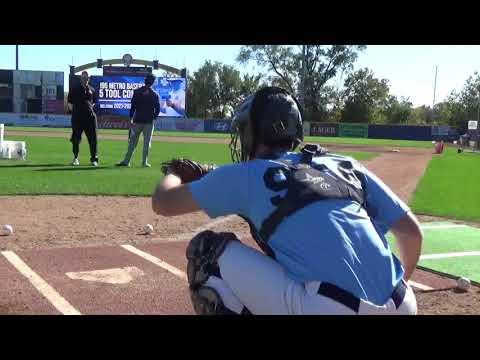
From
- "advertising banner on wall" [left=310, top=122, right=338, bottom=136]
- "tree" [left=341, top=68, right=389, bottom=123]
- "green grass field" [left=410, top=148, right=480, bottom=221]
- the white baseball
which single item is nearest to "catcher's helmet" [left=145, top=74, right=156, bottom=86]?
"green grass field" [left=410, top=148, right=480, bottom=221]

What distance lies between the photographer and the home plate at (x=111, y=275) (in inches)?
183

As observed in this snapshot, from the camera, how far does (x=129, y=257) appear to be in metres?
5.41

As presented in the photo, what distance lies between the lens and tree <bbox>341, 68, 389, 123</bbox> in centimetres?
6688

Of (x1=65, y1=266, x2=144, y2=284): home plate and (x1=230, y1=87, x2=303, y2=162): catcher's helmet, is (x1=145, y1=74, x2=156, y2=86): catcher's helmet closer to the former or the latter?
(x1=65, y1=266, x2=144, y2=284): home plate

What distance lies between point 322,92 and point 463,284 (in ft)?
206

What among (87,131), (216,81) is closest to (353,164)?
(87,131)

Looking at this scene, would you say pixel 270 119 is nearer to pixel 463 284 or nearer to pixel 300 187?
pixel 300 187

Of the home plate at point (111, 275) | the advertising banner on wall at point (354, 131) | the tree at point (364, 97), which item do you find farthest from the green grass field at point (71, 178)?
the tree at point (364, 97)

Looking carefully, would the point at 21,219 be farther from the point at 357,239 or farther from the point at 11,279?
the point at 357,239

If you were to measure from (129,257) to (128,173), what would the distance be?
22.3ft

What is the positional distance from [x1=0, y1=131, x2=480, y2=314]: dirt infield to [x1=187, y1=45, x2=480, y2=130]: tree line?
52022 mm

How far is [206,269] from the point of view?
2.44m

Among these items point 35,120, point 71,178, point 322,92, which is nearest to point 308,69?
point 322,92
